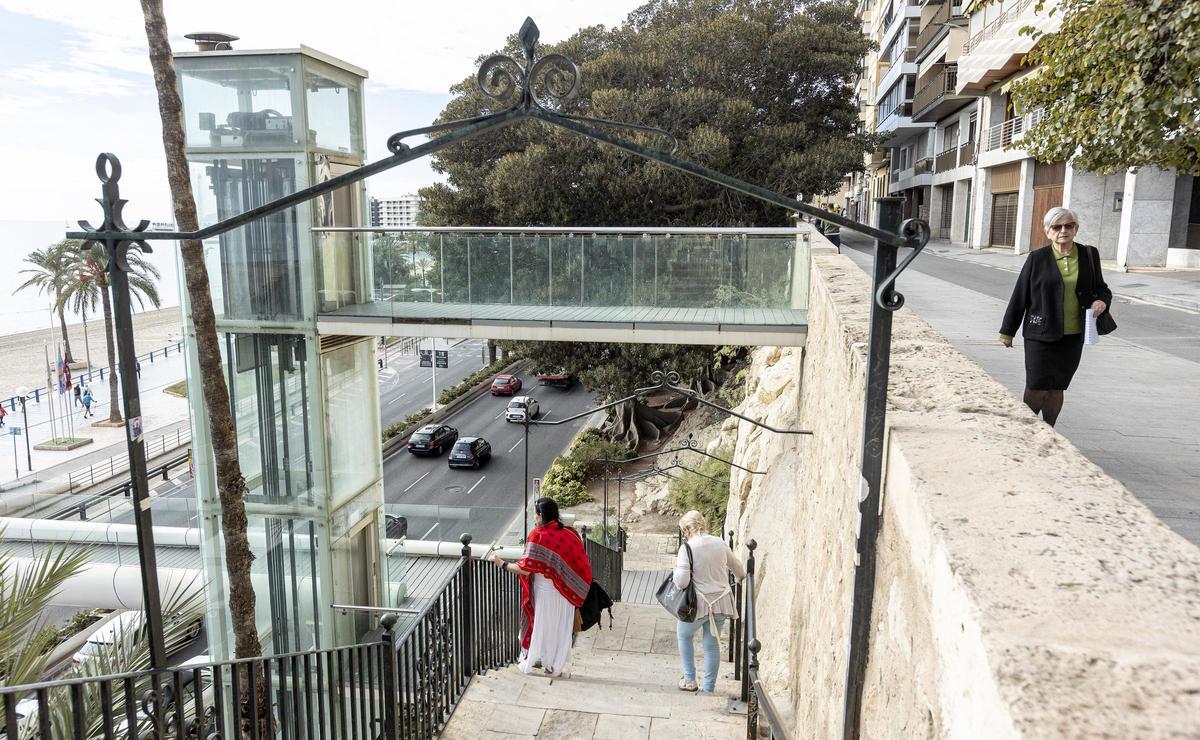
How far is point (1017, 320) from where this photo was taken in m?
4.97

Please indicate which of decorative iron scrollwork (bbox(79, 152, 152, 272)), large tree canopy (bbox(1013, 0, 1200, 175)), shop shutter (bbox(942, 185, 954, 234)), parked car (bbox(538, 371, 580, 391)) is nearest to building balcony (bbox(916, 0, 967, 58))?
shop shutter (bbox(942, 185, 954, 234))

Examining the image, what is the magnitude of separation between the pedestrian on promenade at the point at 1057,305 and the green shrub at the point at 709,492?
13.3 metres

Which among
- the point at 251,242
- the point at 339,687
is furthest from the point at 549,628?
the point at 251,242

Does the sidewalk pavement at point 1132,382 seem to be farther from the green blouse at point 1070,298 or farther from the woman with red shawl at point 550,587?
→ the woman with red shawl at point 550,587

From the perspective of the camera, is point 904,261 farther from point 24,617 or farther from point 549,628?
point 549,628

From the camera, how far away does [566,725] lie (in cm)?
506

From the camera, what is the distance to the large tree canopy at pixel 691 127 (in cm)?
2231

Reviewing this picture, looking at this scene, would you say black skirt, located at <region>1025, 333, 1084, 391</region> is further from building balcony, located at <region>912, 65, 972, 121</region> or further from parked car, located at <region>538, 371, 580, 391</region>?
parked car, located at <region>538, 371, 580, 391</region>

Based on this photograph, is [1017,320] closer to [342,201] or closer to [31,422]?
[342,201]

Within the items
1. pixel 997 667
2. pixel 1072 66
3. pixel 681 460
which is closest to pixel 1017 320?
pixel 1072 66

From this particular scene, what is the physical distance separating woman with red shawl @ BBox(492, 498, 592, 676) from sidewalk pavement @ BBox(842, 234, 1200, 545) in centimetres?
315

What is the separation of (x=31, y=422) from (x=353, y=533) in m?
41.0

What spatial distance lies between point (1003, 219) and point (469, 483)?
2277 centimetres

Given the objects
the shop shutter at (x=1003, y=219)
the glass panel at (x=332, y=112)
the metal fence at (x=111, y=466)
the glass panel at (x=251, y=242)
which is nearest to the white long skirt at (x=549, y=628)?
the glass panel at (x=251, y=242)
